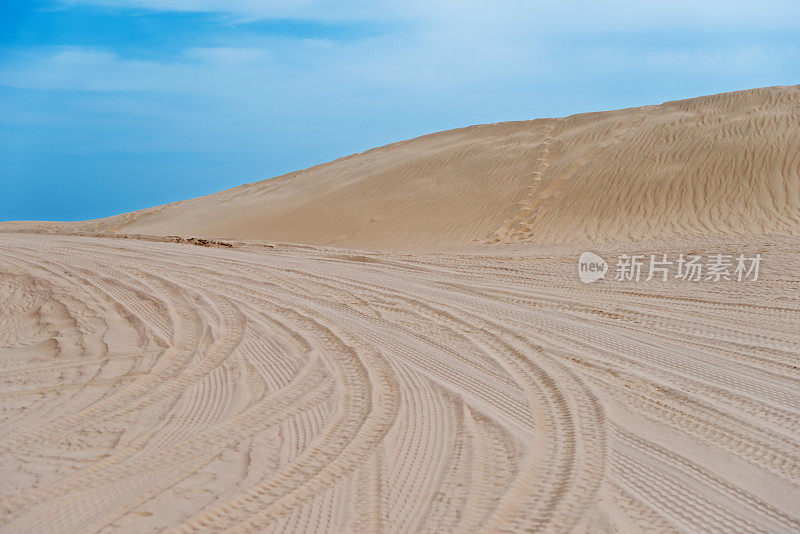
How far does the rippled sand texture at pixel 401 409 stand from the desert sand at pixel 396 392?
0.07 ft

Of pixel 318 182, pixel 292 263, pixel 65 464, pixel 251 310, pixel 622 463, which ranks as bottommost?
pixel 622 463

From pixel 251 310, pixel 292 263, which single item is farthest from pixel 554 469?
pixel 292 263

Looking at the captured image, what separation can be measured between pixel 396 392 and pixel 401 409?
346 millimetres

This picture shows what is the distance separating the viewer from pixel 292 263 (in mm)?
11609

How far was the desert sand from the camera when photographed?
10.6 feet

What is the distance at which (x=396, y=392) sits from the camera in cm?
486

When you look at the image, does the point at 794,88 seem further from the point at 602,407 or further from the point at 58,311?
the point at 58,311

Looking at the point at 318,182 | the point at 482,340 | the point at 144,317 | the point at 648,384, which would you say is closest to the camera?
the point at 648,384

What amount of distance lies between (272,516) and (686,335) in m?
4.83

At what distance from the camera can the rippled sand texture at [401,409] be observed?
3.19 meters
